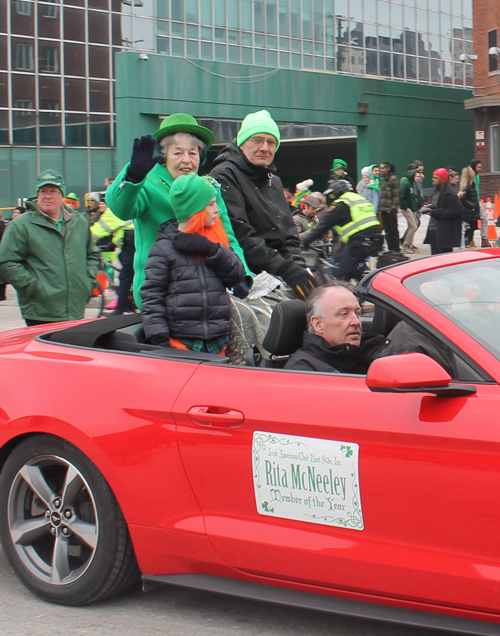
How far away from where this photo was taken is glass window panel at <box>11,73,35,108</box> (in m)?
40.1

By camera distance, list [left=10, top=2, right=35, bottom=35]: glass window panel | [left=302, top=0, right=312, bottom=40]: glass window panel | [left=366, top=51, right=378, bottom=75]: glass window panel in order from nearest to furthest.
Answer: [left=10, top=2, right=35, bottom=35]: glass window panel, [left=302, top=0, right=312, bottom=40]: glass window panel, [left=366, top=51, right=378, bottom=75]: glass window panel

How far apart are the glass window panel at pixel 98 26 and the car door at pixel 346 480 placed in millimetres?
41130

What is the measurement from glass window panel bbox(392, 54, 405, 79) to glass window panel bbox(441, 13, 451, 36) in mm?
4852

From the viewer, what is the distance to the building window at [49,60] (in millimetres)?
40625

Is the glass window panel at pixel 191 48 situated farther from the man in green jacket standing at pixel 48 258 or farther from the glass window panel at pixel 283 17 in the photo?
the man in green jacket standing at pixel 48 258

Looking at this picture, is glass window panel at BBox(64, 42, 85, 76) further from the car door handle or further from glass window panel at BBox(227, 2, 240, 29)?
the car door handle

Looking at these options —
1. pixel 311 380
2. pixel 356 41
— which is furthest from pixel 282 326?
pixel 356 41

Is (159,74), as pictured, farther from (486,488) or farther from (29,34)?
(486,488)

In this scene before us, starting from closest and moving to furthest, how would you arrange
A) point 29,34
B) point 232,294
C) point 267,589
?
point 267,589 → point 232,294 → point 29,34

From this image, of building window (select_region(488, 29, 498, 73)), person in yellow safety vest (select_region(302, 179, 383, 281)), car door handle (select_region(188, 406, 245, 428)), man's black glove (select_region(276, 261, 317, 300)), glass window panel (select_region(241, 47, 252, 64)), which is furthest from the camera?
glass window panel (select_region(241, 47, 252, 64))

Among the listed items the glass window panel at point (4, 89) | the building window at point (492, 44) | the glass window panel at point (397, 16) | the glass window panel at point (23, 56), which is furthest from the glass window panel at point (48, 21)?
the building window at point (492, 44)

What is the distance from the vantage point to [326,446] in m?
2.90

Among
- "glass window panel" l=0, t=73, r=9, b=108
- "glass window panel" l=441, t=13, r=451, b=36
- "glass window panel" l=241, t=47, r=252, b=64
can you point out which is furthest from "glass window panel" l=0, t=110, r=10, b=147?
"glass window panel" l=441, t=13, r=451, b=36

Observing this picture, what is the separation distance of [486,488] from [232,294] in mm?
2215
